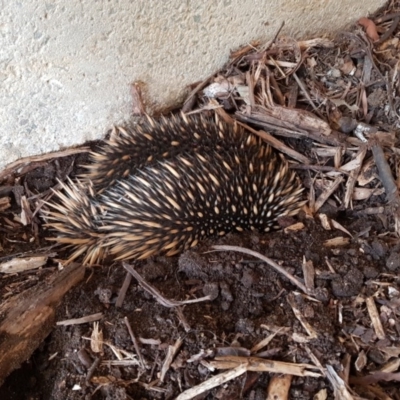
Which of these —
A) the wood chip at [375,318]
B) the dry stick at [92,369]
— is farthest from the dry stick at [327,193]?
the dry stick at [92,369]

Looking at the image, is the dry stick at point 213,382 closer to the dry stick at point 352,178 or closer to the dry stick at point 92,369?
the dry stick at point 92,369

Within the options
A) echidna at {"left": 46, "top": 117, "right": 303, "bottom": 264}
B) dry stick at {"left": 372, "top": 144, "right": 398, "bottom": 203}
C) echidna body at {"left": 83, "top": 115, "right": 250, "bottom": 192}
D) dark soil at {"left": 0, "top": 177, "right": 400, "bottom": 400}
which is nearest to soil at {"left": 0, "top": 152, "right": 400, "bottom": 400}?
dark soil at {"left": 0, "top": 177, "right": 400, "bottom": 400}

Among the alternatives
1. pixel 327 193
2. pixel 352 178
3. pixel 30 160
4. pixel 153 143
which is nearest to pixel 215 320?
pixel 153 143

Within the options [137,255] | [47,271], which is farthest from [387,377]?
[47,271]

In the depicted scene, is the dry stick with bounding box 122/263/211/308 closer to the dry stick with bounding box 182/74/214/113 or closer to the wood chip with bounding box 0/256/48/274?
the wood chip with bounding box 0/256/48/274

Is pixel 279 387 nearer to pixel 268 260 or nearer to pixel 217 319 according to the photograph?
pixel 217 319
